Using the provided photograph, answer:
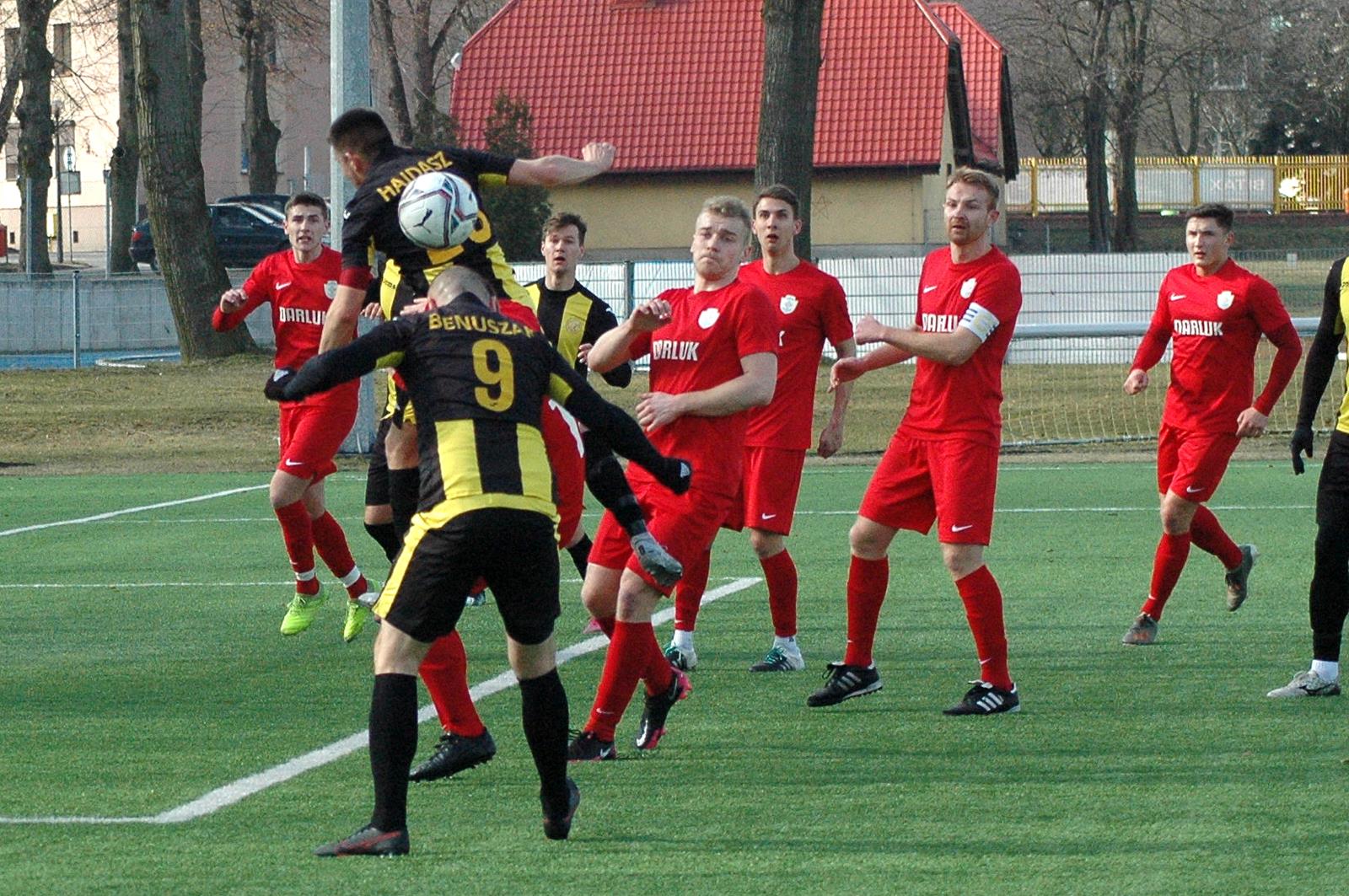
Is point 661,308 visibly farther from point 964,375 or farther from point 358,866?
point 358,866

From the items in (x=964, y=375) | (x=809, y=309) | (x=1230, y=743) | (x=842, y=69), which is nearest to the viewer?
(x=1230, y=743)

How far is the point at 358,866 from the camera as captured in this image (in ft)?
17.4

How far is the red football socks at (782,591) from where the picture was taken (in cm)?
864

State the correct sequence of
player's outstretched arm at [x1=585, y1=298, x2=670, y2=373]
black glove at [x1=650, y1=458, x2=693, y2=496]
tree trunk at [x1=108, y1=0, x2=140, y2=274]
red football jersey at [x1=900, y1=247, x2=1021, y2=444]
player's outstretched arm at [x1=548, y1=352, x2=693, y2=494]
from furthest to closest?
tree trunk at [x1=108, y1=0, x2=140, y2=274]
red football jersey at [x1=900, y1=247, x2=1021, y2=444]
player's outstretched arm at [x1=585, y1=298, x2=670, y2=373]
black glove at [x1=650, y1=458, x2=693, y2=496]
player's outstretched arm at [x1=548, y1=352, x2=693, y2=494]

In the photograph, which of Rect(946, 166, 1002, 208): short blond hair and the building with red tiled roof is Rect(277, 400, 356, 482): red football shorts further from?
the building with red tiled roof

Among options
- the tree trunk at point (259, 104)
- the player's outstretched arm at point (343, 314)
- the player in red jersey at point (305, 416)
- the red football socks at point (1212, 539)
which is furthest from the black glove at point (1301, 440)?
the tree trunk at point (259, 104)

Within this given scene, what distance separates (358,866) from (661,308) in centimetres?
213

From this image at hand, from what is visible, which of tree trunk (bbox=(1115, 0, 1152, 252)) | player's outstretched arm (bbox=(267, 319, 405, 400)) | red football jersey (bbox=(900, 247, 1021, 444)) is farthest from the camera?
tree trunk (bbox=(1115, 0, 1152, 252))

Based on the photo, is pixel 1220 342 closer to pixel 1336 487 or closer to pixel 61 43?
pixel 1336 487

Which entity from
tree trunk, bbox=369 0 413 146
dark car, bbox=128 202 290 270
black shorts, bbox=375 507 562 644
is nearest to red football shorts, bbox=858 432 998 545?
black shorts, bbox=375 507 562 644

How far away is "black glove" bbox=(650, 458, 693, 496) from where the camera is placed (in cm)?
571

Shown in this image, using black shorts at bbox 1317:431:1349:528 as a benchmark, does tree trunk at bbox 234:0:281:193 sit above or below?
above

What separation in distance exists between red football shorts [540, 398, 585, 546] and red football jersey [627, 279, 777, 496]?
597 millimetres

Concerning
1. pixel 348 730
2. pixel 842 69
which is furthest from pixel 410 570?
pixel 842 69
